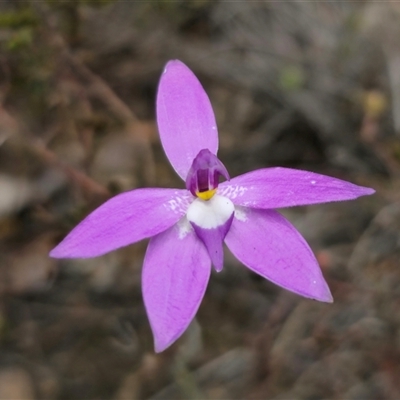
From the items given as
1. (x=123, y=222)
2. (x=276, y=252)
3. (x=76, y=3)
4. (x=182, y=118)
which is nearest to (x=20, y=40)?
(x=76, y=3)

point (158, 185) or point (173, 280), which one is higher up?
point (173, 280)

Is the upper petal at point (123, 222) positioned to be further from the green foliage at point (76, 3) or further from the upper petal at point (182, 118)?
the green foliage at point (76, 3)

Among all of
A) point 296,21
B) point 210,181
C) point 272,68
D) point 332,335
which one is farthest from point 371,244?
point 210,181

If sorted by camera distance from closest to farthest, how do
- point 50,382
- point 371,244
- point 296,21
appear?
point 50,382 < point 371,244 < point 296,21

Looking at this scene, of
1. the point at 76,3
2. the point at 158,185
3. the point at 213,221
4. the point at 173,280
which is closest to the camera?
the point at 173,280

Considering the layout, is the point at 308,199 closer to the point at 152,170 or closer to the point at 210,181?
the point at 210,181

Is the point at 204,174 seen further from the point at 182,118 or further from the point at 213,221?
the point at 182,118
